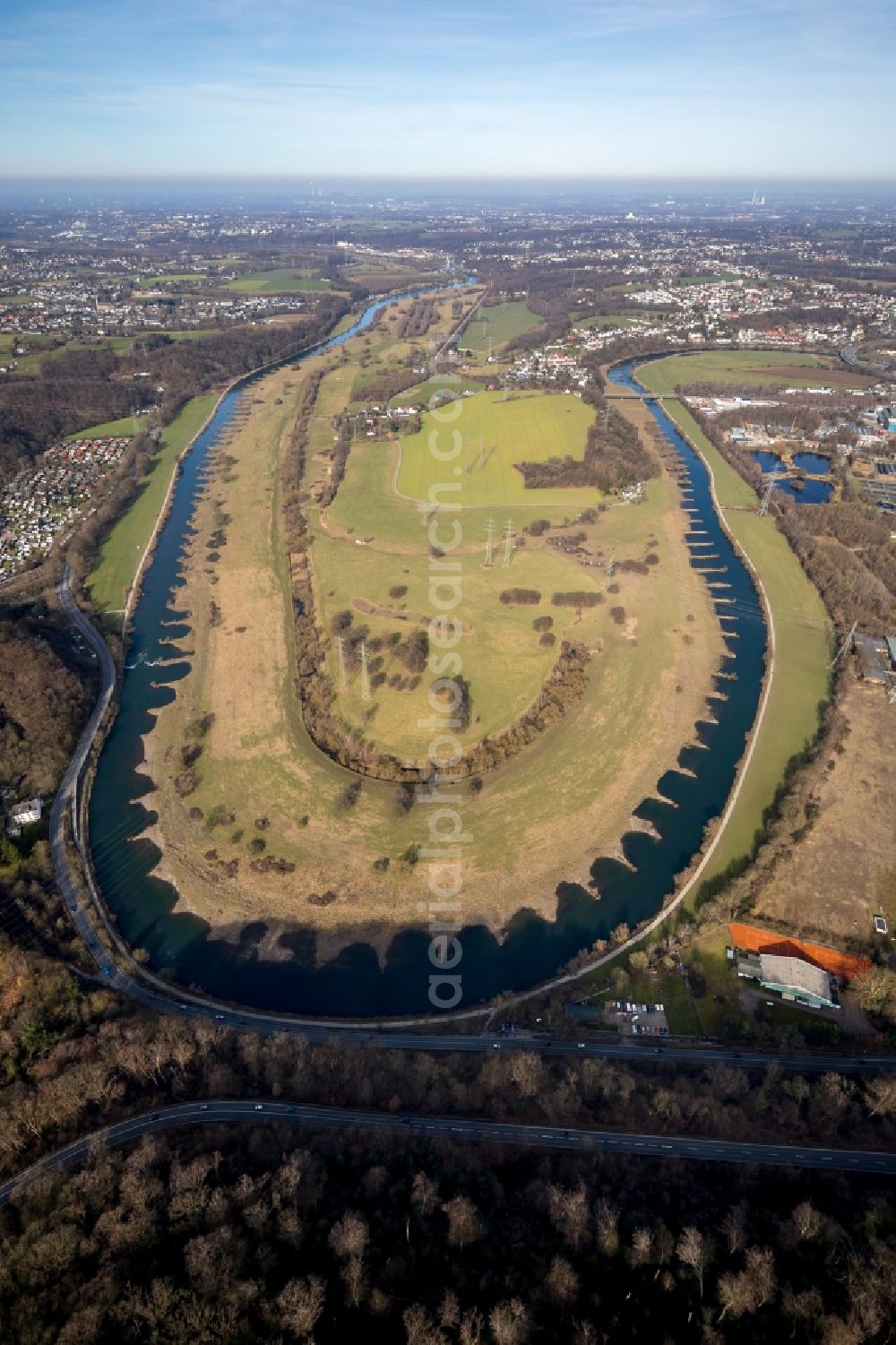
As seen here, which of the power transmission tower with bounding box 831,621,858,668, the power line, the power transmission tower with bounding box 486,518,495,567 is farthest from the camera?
the power line

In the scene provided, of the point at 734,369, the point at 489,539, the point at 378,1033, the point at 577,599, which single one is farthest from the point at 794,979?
the point at 734,369

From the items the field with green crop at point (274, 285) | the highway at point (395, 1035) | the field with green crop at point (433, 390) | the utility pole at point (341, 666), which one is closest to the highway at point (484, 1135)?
the highway at point (395, 1035)

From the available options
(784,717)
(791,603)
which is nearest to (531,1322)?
(784,717)

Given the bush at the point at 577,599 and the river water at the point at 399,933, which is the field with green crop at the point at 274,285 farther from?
the river water at the point at 399,933

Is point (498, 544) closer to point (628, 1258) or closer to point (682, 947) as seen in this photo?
point (682, 947)

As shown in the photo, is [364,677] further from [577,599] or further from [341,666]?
[577,599]

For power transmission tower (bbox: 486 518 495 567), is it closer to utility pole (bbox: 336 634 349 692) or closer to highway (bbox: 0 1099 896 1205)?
A: utility pole (bbox: 336 634 349 692)

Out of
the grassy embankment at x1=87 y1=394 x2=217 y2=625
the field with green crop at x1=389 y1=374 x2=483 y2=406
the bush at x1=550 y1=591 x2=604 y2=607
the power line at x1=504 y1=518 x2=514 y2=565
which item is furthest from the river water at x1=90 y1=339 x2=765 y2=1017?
the field with green crop at x1=389 y1=374 x2=483 y2=406
